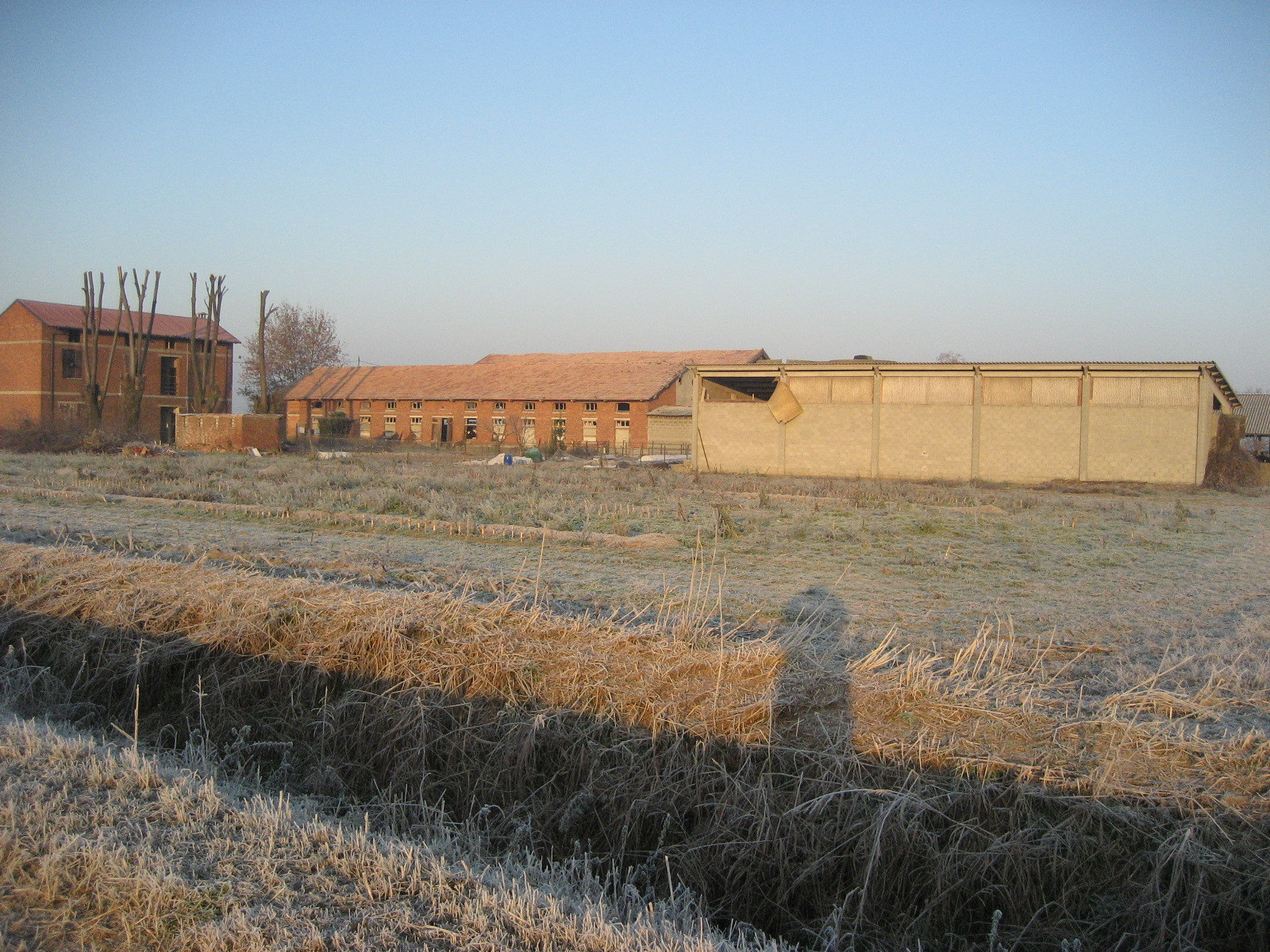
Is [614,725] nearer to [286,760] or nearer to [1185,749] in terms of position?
[286,760]

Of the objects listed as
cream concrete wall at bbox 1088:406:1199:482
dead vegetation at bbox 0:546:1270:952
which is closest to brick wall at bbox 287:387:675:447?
cream concrete wall at bbox 1088:406:1199:482

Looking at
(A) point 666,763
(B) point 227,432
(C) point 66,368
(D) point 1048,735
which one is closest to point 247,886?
(A) point 666,763

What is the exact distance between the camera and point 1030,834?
4.50 m

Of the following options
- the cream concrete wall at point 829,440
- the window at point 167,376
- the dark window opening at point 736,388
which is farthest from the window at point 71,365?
the cream concrete wall at point 829,440

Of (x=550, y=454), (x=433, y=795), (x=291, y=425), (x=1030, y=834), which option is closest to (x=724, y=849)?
(x=1030, y=834)

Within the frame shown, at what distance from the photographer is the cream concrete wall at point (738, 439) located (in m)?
31.3

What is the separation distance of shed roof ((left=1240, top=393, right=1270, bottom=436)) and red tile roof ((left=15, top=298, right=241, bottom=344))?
57.6 meters

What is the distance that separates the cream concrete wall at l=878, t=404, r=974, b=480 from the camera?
94.9ft

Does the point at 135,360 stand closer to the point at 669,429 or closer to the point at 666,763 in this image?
the point at 669,429

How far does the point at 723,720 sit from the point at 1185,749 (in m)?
2.39

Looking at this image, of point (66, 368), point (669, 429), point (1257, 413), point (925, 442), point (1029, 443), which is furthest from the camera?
point (1257, 413)

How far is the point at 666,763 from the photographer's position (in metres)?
5.27

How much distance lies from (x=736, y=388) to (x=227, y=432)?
64.2ft

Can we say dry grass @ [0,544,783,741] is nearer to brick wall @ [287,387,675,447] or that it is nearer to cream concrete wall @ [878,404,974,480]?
cream concrete wall @ [878,404,974,480]
